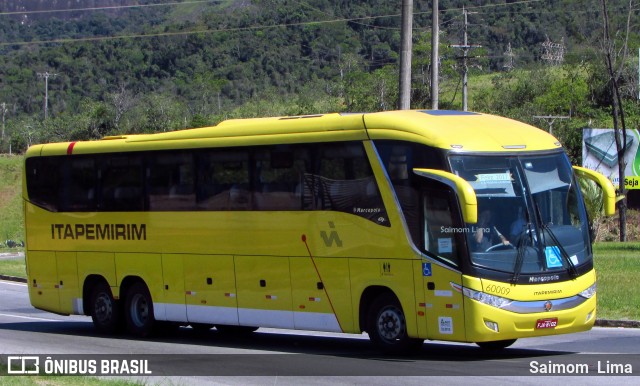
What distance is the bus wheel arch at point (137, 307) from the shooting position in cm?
1834

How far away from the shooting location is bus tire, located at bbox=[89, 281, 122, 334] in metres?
18.8

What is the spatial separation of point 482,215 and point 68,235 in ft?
31.8

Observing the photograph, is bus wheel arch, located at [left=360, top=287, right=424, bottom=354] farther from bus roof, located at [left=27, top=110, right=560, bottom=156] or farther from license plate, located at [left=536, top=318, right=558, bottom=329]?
bus roof, located at [left=27, top=110, right=560, bottom=156]

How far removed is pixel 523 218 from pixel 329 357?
11.8 feet

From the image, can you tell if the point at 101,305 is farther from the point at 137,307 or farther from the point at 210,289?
the point at 210,289

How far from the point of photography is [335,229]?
14.9 metres

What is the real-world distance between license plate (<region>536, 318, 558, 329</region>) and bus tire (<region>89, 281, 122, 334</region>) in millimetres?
8891

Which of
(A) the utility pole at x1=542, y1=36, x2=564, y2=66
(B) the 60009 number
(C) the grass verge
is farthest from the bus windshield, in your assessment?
(A) the utility pole at x1=542, y1=36, x2=564, y2=66

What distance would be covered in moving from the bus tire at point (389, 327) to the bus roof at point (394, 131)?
2.42 m

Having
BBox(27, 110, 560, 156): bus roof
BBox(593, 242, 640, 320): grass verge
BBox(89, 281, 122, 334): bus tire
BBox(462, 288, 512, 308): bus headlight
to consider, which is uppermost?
BBox(27, 110, 560, 156): bus roof

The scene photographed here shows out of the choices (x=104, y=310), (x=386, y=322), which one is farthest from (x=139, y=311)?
(x=386, y=322)

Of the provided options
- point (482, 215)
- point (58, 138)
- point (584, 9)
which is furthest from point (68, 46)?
point (482, 215)

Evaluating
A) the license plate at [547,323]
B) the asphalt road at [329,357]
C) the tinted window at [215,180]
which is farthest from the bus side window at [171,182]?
the license plate at [547,323]

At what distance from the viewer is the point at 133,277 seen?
18.6 m
